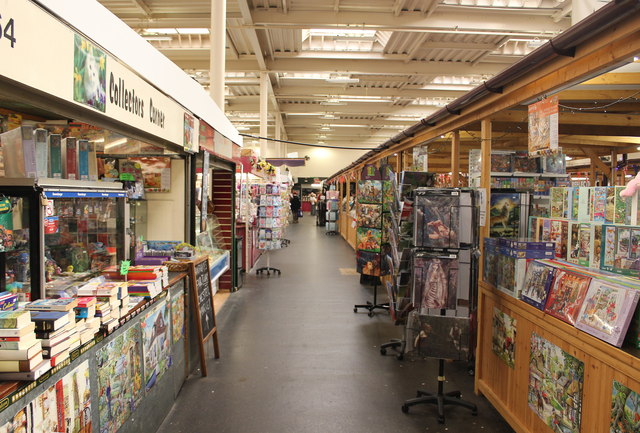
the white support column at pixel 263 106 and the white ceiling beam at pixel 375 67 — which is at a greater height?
the white ceiling beam at pixel 375 67

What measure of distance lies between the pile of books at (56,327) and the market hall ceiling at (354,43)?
732 cm

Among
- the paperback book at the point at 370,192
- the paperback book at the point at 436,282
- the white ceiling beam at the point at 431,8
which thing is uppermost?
the white ceiling beam at the point at 431,8

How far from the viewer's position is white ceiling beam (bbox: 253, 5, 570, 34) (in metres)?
8.57

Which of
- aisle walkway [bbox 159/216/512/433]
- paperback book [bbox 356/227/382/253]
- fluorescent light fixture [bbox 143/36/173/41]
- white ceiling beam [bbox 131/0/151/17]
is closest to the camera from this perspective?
aisle walkway [bbox 159/216/512/433]

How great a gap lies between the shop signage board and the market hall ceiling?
5.75 m

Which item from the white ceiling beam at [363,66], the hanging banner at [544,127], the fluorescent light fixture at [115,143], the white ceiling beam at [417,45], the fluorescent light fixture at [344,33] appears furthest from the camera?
the white ceiling beam at [363,66]

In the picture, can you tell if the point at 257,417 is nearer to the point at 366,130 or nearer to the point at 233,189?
the point at 233,189

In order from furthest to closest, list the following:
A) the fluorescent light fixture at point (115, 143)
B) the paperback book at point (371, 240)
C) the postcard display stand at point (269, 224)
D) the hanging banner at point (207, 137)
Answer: the postcard display stand at point (269, 224) → the paperback book at point (371, 240) → the hanging banner at point (207, 137) → the fluorescent light fixture at point (115, 143)

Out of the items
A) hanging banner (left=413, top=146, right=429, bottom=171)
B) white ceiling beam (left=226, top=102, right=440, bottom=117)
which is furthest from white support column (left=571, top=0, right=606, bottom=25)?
white ceiling beam (left=226, top=102, right=440, bottom=117)

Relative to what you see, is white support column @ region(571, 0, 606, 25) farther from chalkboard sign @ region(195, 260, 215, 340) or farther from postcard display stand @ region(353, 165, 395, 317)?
chalkboard sign @ region(195, 260, 215, 340)

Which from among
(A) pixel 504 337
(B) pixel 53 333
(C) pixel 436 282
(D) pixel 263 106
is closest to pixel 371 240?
(C) pixel 436 282

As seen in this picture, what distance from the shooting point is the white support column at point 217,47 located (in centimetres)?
601

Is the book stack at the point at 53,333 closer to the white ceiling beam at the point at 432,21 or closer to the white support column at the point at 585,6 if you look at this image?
the white support column at the point at 585,6

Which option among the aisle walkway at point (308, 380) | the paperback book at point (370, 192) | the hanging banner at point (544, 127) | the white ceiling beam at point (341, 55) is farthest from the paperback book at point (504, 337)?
the white ceiling beam at point (341, 55)
